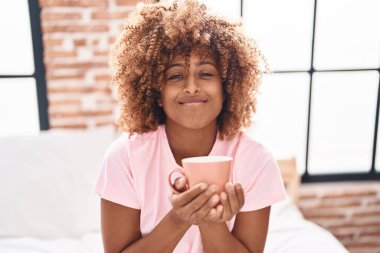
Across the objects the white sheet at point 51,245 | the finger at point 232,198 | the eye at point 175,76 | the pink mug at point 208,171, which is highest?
the eye at point 175,76

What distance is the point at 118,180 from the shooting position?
40.0 inches

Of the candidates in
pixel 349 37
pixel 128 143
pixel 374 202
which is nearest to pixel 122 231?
pixel 128 143

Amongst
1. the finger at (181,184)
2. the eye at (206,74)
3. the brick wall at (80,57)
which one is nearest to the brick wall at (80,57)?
the brick wall at (80,57)

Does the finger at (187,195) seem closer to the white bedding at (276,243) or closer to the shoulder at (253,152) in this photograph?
the shoulder at (253,152)

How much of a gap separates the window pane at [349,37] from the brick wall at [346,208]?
2.21ft

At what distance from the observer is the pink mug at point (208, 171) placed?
0.73 metres

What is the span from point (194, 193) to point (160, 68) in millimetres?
372

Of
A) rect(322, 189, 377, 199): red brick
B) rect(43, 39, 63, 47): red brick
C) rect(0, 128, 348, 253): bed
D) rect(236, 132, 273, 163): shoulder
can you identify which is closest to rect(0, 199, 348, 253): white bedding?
rect(0, 128, 348, 253): bed

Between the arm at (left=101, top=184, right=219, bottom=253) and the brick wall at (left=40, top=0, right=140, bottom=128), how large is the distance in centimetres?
94

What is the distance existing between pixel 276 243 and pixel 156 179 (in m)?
0.61

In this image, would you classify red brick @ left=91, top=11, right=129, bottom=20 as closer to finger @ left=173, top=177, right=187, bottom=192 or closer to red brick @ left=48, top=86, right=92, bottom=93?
red brick @ left=48, top=86, right=92, bottom=93

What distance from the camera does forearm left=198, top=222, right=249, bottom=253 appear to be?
3.06 ft

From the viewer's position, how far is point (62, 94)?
185 cm

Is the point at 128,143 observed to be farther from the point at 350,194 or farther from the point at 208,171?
the point at 350,194
